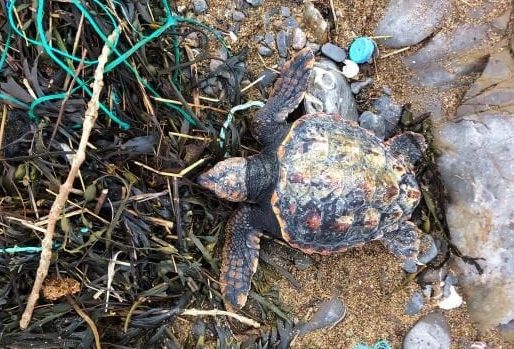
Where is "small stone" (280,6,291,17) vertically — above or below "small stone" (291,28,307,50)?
above

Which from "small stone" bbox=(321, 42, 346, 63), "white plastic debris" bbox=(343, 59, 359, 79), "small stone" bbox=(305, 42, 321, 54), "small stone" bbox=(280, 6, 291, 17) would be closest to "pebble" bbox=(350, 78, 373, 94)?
"white plastic debris" bbox=(343, 59, 359, 79)

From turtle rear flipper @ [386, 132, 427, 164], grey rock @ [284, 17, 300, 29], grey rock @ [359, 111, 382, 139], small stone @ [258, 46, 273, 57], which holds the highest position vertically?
grey rock @ [284, 17, 300, 29]

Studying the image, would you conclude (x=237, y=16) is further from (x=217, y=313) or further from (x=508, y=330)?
(x=508, y=330)

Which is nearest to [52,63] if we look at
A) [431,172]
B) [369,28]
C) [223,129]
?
[223,129]

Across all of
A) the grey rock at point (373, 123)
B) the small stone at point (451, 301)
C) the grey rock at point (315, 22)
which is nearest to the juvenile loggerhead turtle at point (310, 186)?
the grey rock at point (373, 123)

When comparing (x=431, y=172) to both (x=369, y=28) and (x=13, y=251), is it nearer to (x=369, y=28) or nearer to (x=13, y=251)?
(x=369, y=28)

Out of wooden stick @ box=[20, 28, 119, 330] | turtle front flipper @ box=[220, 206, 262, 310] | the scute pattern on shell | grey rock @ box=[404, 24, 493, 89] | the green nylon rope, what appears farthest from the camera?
grey rock @ box=[404, 24, 493, 89]

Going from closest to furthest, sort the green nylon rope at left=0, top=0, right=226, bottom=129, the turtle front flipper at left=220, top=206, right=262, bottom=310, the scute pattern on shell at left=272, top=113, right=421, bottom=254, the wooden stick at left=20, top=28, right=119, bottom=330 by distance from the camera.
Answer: the wooden stick at left=20, top=28, right=119, bottom=330 → the green nylon rope at left=0, top=0, right=226, bottom=129 → the scute pattern on shell at left=272, top=113, right=421, bottom=254 → the turtle front flipper at left=220, top=206, right=262, bottom=310

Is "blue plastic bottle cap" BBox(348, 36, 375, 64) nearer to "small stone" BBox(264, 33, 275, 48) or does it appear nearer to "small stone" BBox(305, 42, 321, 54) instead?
"small stone" BBox(305, 42, 321, 54)
